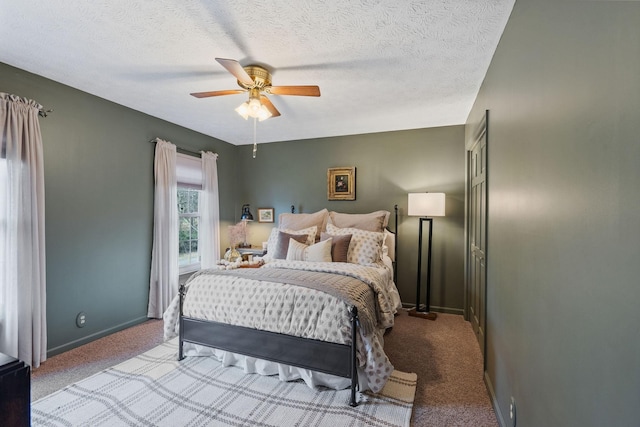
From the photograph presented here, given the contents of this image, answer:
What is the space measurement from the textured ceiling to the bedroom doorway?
1.83 ft

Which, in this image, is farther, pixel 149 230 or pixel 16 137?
pixel 149 230

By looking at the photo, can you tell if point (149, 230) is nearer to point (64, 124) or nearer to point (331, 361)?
point (64, 124)

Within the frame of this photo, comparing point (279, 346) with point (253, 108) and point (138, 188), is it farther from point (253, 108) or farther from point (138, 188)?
point (138, 188)

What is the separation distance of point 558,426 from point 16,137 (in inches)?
151

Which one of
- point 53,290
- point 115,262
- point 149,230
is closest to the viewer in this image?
point 53,290

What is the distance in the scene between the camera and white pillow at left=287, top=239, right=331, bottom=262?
3.27 m

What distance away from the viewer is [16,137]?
2.42 m

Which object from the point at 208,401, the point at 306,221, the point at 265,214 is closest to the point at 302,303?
the point at 208,401

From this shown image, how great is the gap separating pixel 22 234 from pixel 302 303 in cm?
238

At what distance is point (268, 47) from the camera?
213 centimetres

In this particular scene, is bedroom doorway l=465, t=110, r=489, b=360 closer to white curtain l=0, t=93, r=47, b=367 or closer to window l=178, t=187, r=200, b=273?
window l=178, t=187, r=200, b=273

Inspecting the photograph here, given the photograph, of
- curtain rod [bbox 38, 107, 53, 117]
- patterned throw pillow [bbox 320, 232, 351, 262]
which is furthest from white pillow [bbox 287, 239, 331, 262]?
curtain rod [bbox 38, 107, 53, 117]

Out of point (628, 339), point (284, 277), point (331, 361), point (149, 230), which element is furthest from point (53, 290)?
point (628, 339)

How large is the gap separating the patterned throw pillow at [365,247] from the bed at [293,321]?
317 millimetres
